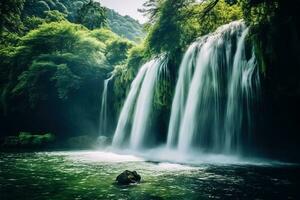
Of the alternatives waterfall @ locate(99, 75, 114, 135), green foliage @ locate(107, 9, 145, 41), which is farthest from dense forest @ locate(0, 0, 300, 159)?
green foliage @ locate(107, 9, 145, 41)

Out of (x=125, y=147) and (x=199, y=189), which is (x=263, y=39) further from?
(x=125, y=147)

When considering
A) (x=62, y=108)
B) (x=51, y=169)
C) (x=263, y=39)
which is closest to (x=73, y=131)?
(x=62, y=108)

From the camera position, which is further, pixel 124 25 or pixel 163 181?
pixel 124 25

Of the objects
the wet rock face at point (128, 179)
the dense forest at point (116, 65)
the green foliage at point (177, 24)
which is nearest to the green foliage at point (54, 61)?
the dense forest at point (116, 65)

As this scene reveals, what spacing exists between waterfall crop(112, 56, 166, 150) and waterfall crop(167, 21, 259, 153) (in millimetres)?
2834

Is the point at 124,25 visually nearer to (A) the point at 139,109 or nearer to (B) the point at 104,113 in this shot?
(B) the point at 104,113

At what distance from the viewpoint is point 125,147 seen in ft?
64.7

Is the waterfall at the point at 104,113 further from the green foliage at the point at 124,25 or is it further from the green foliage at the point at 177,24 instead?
the green foliage at the point at 124,25

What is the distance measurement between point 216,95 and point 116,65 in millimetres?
14579

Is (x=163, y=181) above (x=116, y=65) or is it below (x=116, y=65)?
below

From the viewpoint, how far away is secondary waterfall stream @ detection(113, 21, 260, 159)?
13.3 meters

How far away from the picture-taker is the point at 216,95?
47.5ft

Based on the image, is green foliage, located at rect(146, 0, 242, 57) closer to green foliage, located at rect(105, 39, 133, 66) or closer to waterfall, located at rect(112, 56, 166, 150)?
waterfall, located at rect(112, 56, 166, 150)

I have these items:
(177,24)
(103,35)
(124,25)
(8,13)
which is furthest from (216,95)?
(124,25)
